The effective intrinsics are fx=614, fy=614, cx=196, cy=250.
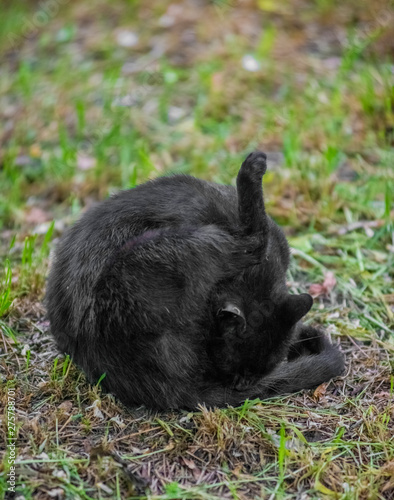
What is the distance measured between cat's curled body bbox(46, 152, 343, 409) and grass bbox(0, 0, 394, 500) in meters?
0.12

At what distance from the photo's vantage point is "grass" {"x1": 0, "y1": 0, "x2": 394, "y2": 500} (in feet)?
7.22

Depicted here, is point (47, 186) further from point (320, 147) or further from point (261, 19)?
point (261, 19)

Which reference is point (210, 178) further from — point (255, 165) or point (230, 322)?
point (230, 322)

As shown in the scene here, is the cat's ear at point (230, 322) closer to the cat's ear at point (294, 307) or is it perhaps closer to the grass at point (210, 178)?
the cat's ear at point (294, 307)

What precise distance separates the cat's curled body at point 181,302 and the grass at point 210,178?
0.40 feet

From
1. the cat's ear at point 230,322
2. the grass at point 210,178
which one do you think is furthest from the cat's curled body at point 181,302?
the grass at point 210,178

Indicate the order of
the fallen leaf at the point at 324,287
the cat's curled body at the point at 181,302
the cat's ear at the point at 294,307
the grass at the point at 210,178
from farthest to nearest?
the fallen leaf at the point at 324,287 < the cat's ear at the point at 294,307 < the cat's curled body at the point at 181,302 < the grass at the point at 210,178

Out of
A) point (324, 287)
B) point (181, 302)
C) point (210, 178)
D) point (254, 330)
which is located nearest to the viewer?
point (181, 302)

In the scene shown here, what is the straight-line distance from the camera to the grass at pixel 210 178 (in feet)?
7.22

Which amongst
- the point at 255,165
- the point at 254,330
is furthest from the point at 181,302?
the point at 255,165

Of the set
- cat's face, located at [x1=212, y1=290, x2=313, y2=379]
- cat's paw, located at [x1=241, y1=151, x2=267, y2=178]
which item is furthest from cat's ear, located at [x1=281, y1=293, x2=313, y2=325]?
cat's paw, located at [x1=241, y1=151, x2=267, y2=178]

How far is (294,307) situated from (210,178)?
181 centimetres

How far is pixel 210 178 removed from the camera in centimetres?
412

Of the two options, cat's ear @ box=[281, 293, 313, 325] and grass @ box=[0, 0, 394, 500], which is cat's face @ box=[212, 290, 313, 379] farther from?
grass @ box=[0, 0, 394, 500]
